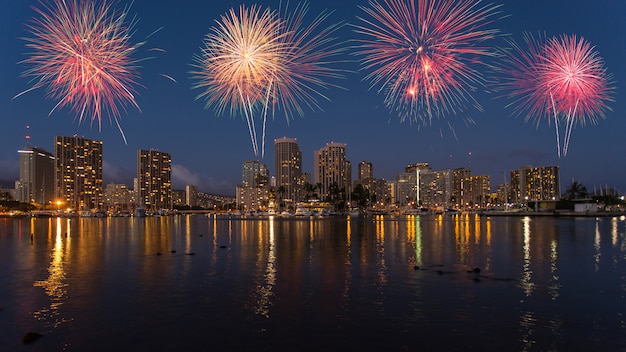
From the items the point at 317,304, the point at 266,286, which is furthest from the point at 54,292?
the point at 317,304

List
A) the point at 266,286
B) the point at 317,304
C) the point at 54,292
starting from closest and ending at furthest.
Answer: the point at 317,304 → the point at 54,292 → the point at 266,286

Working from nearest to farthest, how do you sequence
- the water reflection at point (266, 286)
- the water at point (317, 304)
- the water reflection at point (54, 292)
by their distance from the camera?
the water at point (317, 304), the water reflection at point (54, 292), the water reflection at point (266, 286)

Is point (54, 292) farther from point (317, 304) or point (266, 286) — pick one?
point (317, 304)

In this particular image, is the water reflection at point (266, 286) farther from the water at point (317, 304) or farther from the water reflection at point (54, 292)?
the water reflection at point (54, 292)

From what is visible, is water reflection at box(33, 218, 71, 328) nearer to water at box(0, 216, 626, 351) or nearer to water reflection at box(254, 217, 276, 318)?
water at box(0, 216, 626, 351)

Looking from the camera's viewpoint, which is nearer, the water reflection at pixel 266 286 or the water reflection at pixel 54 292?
the water reflection at pixel 54 292

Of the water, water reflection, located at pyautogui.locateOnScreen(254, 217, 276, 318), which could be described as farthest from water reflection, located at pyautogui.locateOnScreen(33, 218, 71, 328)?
water reflection, located at pyautogui.locateOnScreen(254, 217, 276, 318)

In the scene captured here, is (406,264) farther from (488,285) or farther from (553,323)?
(553,323)

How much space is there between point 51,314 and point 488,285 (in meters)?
22.0

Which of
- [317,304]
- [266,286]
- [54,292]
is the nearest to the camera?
[317,304]

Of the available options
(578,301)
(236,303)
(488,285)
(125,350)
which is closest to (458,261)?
(488,285)

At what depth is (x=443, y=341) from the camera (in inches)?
631

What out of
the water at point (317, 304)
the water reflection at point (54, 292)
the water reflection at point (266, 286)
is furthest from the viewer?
the water reflection at point (266, 286)

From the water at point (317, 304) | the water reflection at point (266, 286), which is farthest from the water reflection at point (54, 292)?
the water reflection at point (266, 286)
